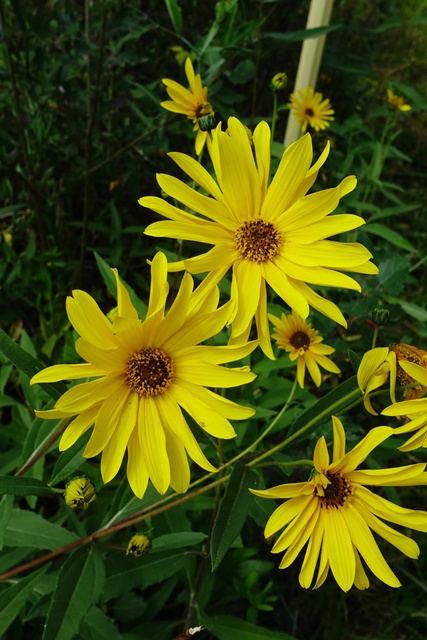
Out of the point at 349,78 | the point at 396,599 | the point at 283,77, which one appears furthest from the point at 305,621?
the point at 349,78

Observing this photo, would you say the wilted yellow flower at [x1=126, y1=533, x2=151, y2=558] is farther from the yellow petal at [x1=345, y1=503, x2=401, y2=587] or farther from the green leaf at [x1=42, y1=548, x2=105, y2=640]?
the yellow petal at [x1=345, y1=503, x2=401, y2=587]

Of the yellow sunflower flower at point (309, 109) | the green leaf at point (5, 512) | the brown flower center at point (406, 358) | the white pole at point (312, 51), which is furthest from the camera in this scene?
the yellow sunflower flower at point (309, 109)

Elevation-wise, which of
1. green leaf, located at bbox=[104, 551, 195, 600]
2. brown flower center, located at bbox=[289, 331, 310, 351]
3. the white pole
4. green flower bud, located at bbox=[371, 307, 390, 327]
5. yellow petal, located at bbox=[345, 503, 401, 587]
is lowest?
green leaf, located at bbox=[104, 551, 195, 600]

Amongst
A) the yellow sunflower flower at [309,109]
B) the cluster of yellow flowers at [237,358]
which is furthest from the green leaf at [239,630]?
the yellow sunflower flower at [309,109]

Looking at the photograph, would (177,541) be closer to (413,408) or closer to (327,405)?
(327,405)

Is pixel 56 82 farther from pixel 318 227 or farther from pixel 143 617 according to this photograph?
pixel 143 617

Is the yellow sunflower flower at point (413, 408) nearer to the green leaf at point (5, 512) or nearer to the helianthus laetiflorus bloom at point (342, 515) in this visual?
the helianthus laetiflorus bloom at point (342, 515)

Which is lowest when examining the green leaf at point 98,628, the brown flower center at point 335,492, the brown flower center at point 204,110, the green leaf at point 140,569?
the green leaf at point 98,628

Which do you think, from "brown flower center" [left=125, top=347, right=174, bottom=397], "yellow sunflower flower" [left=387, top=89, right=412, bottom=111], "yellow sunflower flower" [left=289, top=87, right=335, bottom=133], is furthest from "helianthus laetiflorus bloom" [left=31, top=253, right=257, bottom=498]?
"yellow sunflower flower" [left=387, top=89, right=412, bottom=111]

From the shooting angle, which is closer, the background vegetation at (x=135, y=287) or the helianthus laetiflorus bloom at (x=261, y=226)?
the helianthus laetiflorus bloom at (x=261, y=226)
